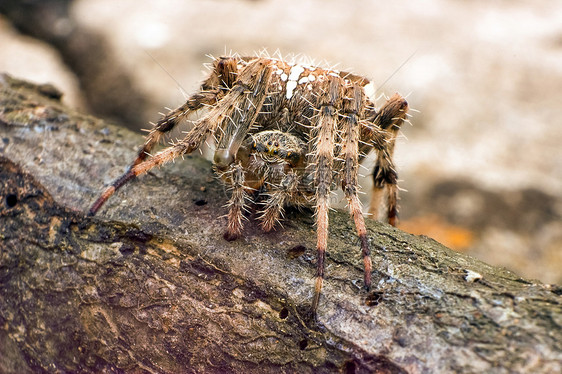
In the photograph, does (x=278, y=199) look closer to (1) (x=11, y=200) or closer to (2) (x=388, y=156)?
(2) (x=388, y=156)

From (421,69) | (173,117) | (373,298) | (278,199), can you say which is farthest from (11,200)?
(421,69)

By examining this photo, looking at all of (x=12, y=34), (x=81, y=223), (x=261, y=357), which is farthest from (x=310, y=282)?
(x=12, y=34)

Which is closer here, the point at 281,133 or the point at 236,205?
the point at 236,205

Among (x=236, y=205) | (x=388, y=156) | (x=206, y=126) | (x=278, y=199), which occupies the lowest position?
(x=236, y=205)

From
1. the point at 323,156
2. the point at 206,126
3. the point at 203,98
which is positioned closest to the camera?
the point at 323,156

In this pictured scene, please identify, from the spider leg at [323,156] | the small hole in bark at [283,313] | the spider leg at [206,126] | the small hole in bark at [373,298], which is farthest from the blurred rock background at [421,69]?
the small hole in bark at [283,313]

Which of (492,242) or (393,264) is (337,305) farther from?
(492,242)

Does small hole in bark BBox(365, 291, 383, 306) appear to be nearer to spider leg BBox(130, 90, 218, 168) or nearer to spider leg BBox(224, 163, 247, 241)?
spider leg BBox(224, 163, 247, 241)

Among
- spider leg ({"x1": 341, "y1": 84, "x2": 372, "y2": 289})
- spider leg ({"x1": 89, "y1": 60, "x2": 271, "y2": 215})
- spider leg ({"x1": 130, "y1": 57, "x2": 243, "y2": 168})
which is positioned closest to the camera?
spider leg ({"x1": 341, "y1": 84, "x2": 372, "y2": 289})

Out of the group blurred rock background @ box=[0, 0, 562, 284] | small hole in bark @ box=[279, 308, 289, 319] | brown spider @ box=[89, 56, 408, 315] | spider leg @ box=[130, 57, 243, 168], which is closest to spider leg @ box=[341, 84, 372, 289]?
brown spider @ box=[89, 56, 408, 315]
